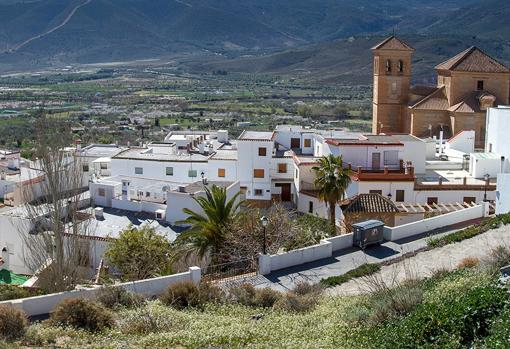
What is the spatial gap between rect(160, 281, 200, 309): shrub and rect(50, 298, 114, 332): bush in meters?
1.87

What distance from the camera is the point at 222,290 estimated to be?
53.2 feet

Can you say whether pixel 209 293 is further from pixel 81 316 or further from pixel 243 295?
pixel 81 316

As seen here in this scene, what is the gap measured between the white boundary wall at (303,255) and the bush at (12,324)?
284 inches

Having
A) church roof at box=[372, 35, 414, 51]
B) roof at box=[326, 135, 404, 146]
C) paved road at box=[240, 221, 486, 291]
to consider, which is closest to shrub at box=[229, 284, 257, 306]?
paved road at box=[240, 221, 486, 291]

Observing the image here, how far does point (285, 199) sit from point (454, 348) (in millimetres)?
26873

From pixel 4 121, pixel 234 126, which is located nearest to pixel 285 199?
pixel 234 126

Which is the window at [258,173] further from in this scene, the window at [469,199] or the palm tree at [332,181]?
the window at [469,199]

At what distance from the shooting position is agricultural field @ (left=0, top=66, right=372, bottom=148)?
267ft

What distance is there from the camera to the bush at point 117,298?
1473 centimetres

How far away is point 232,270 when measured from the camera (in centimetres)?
1917

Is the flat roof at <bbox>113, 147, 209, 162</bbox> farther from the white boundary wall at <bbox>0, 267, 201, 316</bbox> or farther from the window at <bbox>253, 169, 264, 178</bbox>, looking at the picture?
the white boundary wall at <bbox>0, 267, 201, 316</bbox>

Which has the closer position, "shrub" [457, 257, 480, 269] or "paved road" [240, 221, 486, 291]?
"shrub" [457, 257, 480, 269]

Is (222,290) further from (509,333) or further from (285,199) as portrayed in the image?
(285,199)

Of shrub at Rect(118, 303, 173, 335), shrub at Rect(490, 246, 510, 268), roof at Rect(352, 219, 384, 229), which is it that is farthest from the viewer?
roof at Rect(352, 219, 384, 229)
